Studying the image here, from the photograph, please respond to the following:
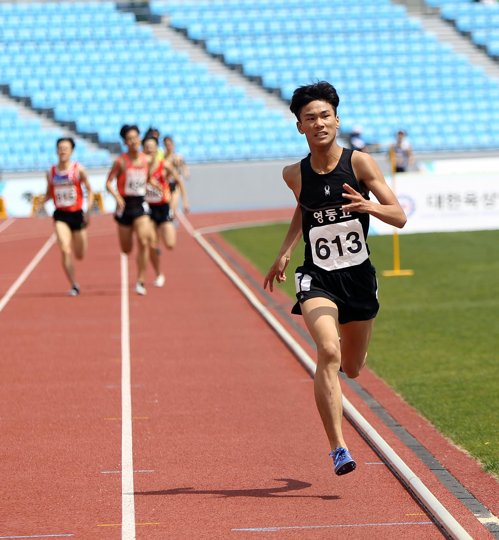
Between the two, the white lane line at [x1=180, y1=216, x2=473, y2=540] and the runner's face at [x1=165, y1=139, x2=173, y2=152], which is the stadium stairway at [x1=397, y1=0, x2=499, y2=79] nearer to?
the runner's face at [x1=165, y1=139, x2=173, y2=152]

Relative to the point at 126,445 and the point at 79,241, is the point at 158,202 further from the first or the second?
the point at 126,445

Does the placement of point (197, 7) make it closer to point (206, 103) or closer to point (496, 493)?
point (206, 103)

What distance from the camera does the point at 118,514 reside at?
233 inches

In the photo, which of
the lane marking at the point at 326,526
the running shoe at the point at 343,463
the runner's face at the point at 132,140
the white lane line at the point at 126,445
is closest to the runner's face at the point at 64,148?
the runner's face at the point at 132,140

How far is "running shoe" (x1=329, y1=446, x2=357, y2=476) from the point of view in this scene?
607cm

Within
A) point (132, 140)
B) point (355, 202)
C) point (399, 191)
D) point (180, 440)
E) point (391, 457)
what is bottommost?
point (399, 191)

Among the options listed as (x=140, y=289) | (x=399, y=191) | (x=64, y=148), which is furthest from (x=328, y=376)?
(x=399, y=191)

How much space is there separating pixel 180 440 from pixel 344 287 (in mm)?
1807

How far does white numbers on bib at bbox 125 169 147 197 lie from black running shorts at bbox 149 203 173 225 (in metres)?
1.20

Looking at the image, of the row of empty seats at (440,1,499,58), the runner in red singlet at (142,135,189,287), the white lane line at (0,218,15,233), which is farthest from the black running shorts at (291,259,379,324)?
the row of empty seats at (440,1,499,58)

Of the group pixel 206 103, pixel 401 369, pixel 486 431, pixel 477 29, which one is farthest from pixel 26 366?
pixel 477 29

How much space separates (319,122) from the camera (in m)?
6.38

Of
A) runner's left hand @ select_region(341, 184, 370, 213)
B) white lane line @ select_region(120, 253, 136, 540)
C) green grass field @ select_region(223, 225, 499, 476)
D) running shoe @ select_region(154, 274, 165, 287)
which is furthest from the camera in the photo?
running shoe @ select_region(154, 274, 165, 287)

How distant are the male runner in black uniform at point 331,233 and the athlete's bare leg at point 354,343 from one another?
4cm
